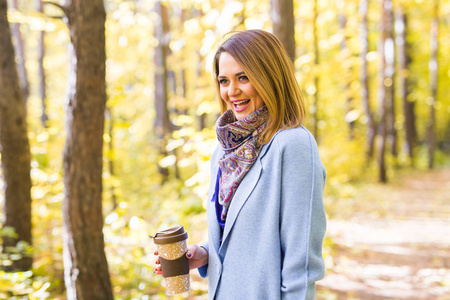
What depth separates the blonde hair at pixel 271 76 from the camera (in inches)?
66.4

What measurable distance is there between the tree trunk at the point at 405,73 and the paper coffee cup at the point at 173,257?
15773 mm

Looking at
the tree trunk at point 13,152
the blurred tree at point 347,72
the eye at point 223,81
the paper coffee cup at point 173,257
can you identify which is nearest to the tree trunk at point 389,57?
the blurred tree at point 347,72

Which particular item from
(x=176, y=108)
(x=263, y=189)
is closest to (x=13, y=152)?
(x=263, y=189)

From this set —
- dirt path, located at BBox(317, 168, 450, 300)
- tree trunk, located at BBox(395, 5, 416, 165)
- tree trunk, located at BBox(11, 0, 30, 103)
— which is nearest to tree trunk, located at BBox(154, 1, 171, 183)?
tree trunk, located at BBox(11, 0, 30, 103)

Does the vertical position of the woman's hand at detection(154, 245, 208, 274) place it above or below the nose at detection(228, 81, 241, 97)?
below

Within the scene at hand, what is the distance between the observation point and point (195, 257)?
194 cm

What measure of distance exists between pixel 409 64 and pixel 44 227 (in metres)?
19.8

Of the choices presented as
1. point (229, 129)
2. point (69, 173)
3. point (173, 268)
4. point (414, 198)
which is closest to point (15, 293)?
point (69, 173)

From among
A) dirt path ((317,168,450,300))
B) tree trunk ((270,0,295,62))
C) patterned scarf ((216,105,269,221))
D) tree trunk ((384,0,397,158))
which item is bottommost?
dirt path ((317,168,450,300))

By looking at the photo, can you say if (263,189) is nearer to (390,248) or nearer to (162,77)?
(390,248)

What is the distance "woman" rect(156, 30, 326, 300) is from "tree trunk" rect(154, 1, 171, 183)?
993 cm

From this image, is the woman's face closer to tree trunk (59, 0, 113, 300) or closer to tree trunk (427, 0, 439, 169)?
tree trunk (59, 0, 113, 300)

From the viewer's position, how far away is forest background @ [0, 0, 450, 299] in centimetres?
481

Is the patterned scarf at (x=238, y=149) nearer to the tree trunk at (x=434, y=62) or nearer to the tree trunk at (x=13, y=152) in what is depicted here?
the tree trunk at (x=13, y=152)
